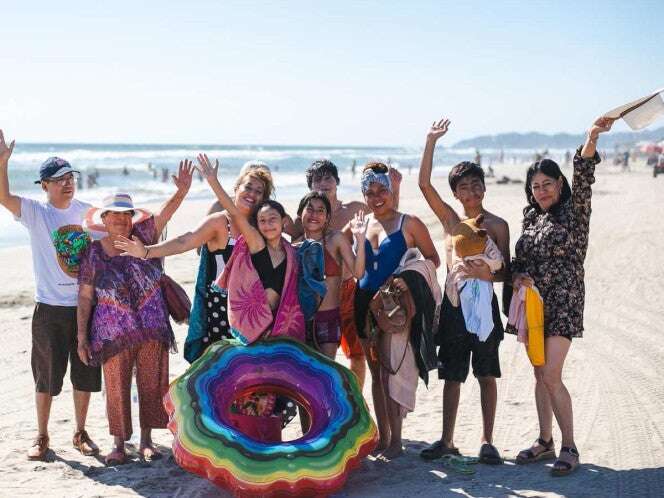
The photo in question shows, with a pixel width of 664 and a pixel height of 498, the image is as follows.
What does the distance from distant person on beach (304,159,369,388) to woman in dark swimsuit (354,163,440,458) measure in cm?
14

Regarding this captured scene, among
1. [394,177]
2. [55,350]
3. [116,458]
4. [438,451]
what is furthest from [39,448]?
[394,177]

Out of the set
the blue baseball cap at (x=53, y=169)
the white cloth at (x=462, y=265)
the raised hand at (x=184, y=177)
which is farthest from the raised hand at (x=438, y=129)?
the blue baseball cap at (x=53, y=169)

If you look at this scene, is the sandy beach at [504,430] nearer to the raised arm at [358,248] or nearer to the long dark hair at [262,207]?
the raised arm at [358,248]

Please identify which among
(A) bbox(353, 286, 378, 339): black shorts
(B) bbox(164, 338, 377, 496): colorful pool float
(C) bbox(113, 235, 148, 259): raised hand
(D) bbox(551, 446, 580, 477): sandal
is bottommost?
(D) bbox(551, 446, 580, 477): sandal

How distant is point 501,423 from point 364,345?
1423 mm

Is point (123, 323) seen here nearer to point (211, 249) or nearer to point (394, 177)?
point (211, 249)

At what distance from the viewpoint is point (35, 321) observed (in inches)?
212

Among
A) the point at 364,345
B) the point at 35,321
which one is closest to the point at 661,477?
the point at 364,345

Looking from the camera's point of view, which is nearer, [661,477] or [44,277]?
[661,477]

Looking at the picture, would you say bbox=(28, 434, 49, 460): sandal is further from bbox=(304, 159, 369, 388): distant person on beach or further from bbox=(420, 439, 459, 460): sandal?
bbox=(420, 439, 459, 460): sandal

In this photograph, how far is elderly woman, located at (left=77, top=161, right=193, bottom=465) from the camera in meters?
5.15

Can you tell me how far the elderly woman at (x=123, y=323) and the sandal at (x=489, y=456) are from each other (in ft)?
7.16

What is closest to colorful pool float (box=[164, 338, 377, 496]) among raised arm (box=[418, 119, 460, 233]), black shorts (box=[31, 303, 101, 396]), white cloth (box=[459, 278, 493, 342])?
white cloth (box=[459, 278, 493, 342])

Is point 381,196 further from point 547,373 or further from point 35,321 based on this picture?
point 35,321
